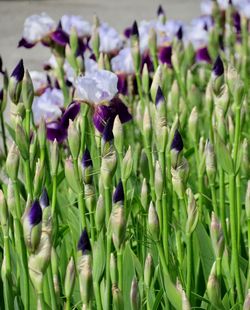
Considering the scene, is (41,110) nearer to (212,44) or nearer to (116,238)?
(212,44)

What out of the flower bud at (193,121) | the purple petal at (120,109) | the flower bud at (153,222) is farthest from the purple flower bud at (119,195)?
the flower bud at (193,121)

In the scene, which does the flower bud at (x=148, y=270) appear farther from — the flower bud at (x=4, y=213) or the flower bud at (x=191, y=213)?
the flower bud at (x=4, y=213)

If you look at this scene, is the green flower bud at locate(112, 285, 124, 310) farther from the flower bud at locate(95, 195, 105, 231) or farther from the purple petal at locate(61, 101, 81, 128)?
the purple petal at locate(61, 101, 81, 128)

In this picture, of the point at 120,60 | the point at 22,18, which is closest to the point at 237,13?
the point at 120,60

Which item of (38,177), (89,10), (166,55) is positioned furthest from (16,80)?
(89,10)


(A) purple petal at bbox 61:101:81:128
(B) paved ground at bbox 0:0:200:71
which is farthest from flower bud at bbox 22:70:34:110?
(B) paved ground at bbox 0:0:200:71

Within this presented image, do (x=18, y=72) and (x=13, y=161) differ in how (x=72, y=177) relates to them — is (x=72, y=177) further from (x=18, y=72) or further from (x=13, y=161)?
(x=18, y=72)
